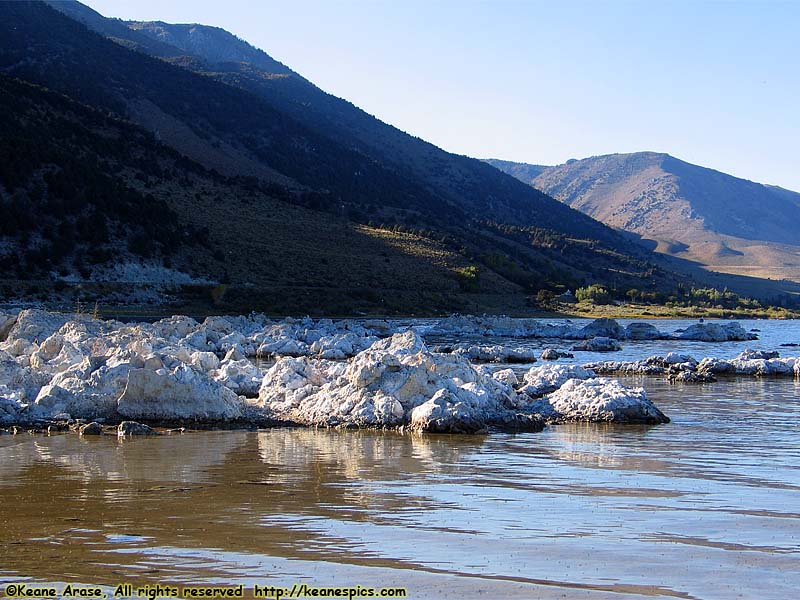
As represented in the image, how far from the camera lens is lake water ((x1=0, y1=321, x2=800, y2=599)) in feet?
23.2

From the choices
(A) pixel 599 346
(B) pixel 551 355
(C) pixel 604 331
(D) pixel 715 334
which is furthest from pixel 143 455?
(D) pixel 715 334

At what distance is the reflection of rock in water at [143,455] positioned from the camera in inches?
442

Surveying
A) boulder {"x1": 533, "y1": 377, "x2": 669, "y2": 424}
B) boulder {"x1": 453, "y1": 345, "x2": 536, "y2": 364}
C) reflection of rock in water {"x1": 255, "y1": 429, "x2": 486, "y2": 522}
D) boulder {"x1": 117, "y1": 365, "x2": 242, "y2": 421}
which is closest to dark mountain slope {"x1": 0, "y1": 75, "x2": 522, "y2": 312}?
boulder {"x1": 453, "y1": 345, "x2": 536, "y2": 364}

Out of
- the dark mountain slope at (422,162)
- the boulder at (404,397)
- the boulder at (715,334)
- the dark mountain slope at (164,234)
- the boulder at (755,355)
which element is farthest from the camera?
the dark mountain slope at (422,162)

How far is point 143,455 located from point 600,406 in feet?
26.1

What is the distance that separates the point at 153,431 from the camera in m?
14.4

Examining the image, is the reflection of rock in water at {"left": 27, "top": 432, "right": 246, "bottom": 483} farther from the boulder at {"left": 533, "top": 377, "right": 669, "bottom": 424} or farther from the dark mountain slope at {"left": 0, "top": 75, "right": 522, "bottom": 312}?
the dark mountain slope at {"left": 0, "top": 75, "right": 522, "bottom": 312}

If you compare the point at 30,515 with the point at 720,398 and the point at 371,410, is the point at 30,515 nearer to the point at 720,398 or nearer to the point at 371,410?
the point at 371,410

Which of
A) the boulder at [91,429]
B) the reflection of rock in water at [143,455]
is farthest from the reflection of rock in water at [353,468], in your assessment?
the boulder at [91,429]

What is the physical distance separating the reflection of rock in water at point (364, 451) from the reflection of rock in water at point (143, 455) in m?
0.67

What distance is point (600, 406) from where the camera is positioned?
16.8 metres

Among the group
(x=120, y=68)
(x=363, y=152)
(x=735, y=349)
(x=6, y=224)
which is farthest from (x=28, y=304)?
(x=363, y=152)

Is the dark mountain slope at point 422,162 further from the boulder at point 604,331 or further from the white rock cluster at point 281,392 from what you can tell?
the white rock cluster at point 281,392

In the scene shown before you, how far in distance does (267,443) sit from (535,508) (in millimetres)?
5320
